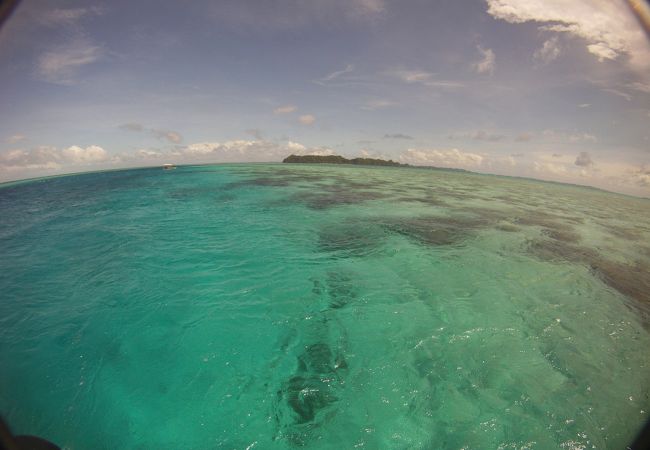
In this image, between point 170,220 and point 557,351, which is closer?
point 557,351

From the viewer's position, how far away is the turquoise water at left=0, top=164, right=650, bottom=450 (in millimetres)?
3789

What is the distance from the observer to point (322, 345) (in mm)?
5258

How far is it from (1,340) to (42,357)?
1633mm

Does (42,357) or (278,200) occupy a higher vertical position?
(278,200)

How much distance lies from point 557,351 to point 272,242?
9688 millimetres

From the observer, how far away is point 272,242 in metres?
11.4

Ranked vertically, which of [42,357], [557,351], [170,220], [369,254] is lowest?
[557,351]

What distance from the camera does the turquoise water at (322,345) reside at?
379 cm

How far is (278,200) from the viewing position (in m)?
21.9

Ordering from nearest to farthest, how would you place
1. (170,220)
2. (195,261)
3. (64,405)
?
(64,405) < (195,261) < (170,220)

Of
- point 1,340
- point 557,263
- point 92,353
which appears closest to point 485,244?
point 557,263

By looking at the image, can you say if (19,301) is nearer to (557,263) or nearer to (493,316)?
(493,316)

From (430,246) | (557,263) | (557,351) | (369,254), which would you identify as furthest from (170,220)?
(557,263)

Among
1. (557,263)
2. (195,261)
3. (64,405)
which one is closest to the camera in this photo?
(64,405)
